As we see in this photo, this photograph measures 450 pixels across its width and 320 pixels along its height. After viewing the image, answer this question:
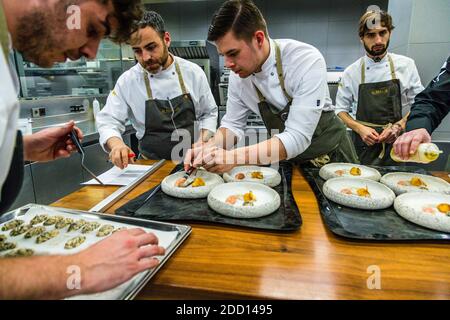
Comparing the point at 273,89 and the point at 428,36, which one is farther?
the point at 428,36

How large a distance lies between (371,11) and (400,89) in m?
0.75

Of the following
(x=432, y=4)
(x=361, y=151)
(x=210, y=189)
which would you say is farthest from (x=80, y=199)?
(x=432, y=4)

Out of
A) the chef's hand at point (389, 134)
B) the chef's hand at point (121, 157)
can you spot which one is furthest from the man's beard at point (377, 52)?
the chef's hand at point (121, 157)

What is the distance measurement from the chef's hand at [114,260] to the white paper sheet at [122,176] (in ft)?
2.66

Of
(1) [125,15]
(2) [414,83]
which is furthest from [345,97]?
(1) [125,15]

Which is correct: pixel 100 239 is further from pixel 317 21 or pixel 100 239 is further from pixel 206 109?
pixel 317 21

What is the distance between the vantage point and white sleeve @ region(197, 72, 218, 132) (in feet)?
7.66

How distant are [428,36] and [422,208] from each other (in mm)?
2658

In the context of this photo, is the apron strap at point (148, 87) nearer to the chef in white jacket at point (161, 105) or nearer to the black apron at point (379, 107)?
the chef in white jacket at point (161, 105)

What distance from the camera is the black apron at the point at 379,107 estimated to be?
8.57 feet

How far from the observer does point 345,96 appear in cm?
286

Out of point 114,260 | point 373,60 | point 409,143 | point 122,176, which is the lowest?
point 122,176

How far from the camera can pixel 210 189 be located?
1.24 metres
